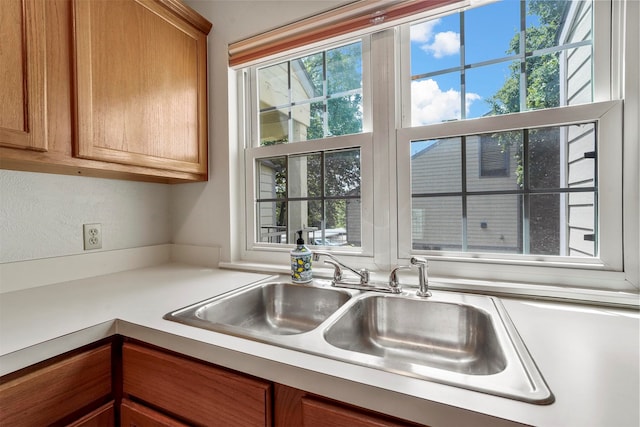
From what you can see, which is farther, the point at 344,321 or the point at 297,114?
the point at 297,114

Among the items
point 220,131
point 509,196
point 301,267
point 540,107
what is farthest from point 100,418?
point 540,107

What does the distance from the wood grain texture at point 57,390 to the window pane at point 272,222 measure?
81 cm

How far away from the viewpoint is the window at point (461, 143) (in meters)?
0.95

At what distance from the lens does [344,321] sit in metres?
0.84

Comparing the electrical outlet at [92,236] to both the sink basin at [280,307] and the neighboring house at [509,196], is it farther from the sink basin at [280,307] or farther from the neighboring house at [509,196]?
the neighboring house at [509,196]

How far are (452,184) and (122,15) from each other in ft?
4.75

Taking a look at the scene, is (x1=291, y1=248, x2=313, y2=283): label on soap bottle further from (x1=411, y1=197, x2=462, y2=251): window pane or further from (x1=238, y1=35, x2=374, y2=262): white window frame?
(x1=411, y1=197, x2=462, y2=251): window pane

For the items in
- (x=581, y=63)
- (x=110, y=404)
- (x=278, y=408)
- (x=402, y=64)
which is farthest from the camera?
(x=402, y=64)

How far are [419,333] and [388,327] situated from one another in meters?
0.10

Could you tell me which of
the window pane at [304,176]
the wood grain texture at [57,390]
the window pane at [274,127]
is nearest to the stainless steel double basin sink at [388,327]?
the wood grain texture at [57,390]

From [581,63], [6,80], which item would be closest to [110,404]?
[6,80]

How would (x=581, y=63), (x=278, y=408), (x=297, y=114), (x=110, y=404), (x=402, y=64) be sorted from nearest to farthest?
(x=278, y=408) → (x=110, y=404) → (x=581, y=63) → (x=402, y=64) → (x=297, y=114)

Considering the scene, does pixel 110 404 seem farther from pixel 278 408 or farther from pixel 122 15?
pixel 122 15

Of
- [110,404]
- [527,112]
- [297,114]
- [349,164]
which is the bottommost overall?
[110,404]
